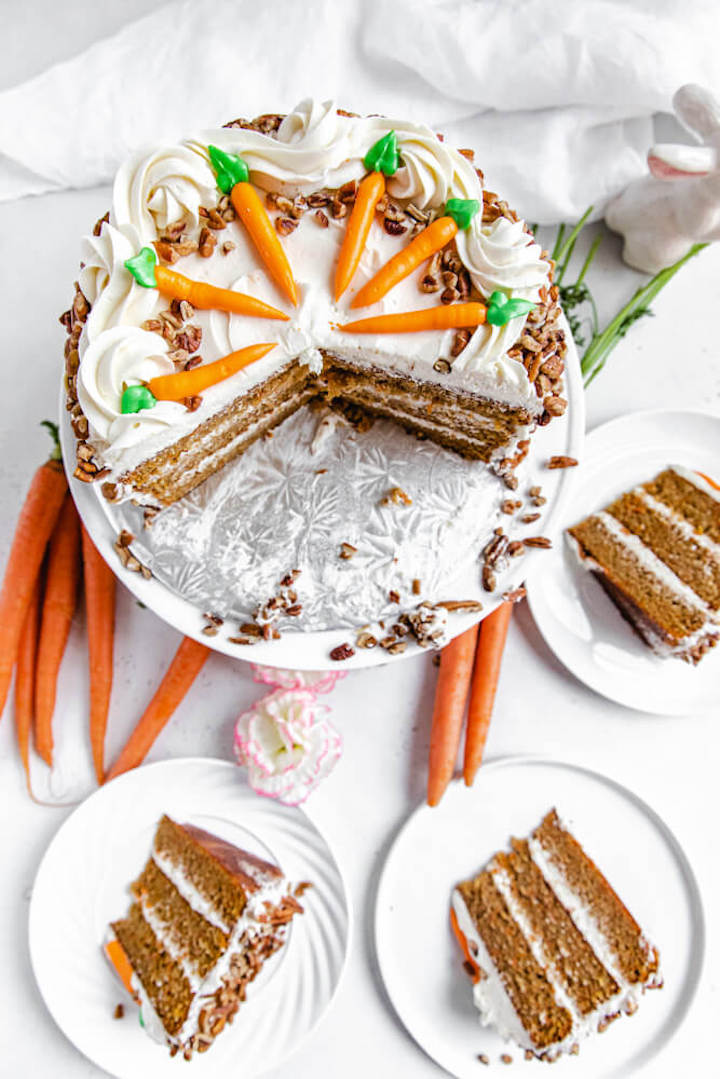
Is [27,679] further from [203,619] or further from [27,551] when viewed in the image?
[203,619]

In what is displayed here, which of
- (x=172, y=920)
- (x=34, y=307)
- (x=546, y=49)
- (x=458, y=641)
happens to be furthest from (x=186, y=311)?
(x=172, y=920)

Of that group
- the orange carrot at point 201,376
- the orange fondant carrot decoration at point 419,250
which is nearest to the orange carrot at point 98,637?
the orange carrot at point 201,376

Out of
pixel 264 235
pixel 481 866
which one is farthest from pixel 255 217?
pixel 481 866

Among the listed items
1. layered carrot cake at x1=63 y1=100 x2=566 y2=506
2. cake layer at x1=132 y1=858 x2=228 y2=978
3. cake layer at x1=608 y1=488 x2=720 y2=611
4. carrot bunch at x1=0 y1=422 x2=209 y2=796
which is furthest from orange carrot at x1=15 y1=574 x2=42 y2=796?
cake layer at x1=608 y1=488 x2=720 y2=611

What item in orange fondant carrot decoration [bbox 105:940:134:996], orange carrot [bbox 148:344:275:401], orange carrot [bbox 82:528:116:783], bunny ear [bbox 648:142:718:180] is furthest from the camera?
orange carrot [bbox 82:528:116:783]

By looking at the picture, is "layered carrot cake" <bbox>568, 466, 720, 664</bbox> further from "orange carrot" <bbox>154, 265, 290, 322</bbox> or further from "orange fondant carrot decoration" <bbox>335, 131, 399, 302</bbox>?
"orange carrot" <bbox>154, 265, 290, 322</bbox>

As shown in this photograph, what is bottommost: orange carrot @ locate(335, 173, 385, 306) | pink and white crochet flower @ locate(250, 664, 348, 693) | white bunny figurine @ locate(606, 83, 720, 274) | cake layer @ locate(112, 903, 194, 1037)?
cake layer @ locate(112, 903, 194, 1037)

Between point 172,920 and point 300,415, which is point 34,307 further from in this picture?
point 172,920
